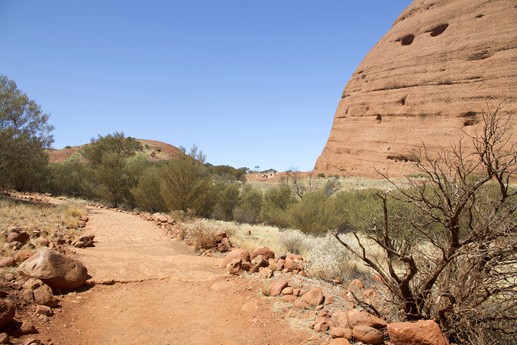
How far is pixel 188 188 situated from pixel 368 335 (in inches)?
512

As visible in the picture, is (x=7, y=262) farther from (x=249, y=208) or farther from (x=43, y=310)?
(x=249, y=208)

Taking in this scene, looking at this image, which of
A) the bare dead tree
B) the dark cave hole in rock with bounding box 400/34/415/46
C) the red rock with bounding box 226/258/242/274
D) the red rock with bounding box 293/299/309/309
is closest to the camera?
the bare dead tree

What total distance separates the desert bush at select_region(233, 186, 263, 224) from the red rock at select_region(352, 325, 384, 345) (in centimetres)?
1426

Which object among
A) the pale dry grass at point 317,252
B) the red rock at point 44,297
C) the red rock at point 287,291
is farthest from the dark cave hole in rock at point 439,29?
the red rock at point 44,297

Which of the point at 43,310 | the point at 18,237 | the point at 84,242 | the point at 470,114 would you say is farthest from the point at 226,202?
the point at 470,114

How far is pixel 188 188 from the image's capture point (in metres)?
15.8

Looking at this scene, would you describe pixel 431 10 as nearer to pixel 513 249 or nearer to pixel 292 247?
pixel 292 247

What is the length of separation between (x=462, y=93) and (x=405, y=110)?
593cm

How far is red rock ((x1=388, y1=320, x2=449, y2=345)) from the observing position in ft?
10.2

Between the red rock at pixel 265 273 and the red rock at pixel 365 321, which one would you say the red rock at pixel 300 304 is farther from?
the red rock at pixel 265 273

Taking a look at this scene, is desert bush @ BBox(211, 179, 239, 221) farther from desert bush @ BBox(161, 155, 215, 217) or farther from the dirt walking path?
the dirt walking path

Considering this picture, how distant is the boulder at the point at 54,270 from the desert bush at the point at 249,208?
12.6 m

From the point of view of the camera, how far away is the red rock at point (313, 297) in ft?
15.7

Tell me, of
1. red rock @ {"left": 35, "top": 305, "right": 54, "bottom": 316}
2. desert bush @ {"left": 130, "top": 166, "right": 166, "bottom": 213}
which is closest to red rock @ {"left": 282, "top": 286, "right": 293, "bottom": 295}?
red rock @ {"left": 35, "top": 305, "right": 54, "bottom": 316}
